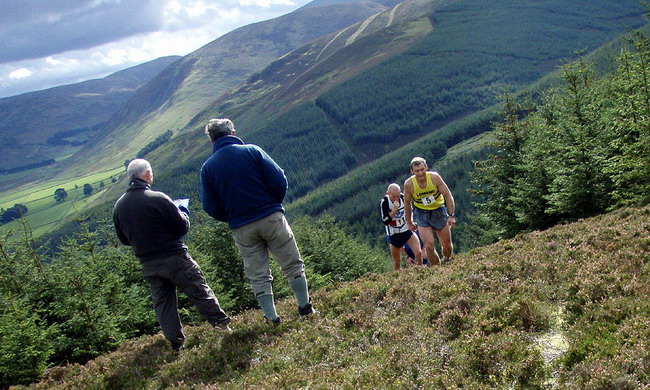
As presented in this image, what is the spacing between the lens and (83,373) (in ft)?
26.1

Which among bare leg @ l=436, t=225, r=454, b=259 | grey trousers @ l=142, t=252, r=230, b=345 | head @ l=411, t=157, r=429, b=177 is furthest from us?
bare leg @ l=436, t=225, r=454, b=259

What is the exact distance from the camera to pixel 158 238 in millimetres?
7273

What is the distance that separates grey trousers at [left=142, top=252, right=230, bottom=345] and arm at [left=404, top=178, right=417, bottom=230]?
5283 mm

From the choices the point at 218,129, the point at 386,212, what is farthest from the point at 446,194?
the point at 218,129

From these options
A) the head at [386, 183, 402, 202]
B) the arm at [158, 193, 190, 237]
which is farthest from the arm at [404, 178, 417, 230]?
the arm at [158, 193, 190, 237]

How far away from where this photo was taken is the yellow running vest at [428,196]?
10375mm

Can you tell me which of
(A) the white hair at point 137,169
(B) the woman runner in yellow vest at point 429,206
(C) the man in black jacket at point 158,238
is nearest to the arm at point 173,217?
(C) the man in black jacket at point 158,238

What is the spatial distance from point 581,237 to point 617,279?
9.98 ft

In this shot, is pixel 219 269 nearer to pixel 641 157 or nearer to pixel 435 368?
pixel 435 368

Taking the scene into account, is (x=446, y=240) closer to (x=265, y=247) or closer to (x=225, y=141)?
(x=265, y=247)

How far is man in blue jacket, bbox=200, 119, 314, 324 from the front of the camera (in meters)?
7.05

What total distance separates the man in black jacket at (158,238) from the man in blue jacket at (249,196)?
74cm

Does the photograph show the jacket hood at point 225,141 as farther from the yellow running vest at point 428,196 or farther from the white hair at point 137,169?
the yellow running vest at point 428,196

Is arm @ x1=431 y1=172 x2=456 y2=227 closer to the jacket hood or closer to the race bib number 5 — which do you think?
the race bib number 5
